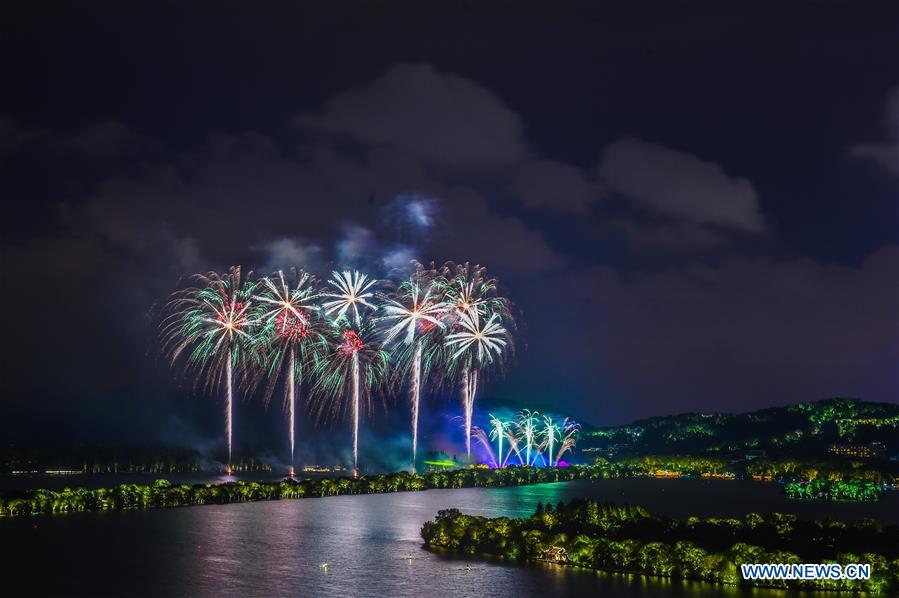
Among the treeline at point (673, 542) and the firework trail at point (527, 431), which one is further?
the firework trail at point (527, 431)

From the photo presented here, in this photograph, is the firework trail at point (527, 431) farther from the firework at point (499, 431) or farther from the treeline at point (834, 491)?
the treeline at point (834, 491)

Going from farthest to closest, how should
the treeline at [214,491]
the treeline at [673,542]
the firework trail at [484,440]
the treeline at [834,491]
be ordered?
the firework trail at [484,440], the treeline at [834,491], the treeline at [214,491], the treeline at [673,542]

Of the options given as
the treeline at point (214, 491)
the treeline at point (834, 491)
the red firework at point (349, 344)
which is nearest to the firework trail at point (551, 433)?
the treeline at point (214, 491)

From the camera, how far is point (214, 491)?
83812 millimetres

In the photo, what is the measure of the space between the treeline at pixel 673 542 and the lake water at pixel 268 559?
1.67m

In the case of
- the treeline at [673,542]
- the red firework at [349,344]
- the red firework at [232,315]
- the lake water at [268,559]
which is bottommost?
the lake water at [268,559]

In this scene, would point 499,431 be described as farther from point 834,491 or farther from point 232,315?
point 232,315

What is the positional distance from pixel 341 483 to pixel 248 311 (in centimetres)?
2316

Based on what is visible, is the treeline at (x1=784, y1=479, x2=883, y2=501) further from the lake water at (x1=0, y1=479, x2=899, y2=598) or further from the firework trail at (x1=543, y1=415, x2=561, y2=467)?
the firework trail at (x1=543, y1=415, x2=561, y2=467)

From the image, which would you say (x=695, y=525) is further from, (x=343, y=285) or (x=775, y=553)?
(x=343, y=285)

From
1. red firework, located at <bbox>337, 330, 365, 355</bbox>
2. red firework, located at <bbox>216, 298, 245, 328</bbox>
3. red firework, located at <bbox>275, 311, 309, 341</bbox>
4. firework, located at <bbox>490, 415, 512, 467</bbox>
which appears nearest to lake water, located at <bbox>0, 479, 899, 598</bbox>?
red firework, located at <bbox>275, 311, 309, 341</bbox>

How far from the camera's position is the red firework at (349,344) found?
101m

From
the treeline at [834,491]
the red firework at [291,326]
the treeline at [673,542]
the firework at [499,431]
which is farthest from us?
the firework at [499,431]

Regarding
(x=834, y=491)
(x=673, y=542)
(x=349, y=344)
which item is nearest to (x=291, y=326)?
(x=349, y=344)
